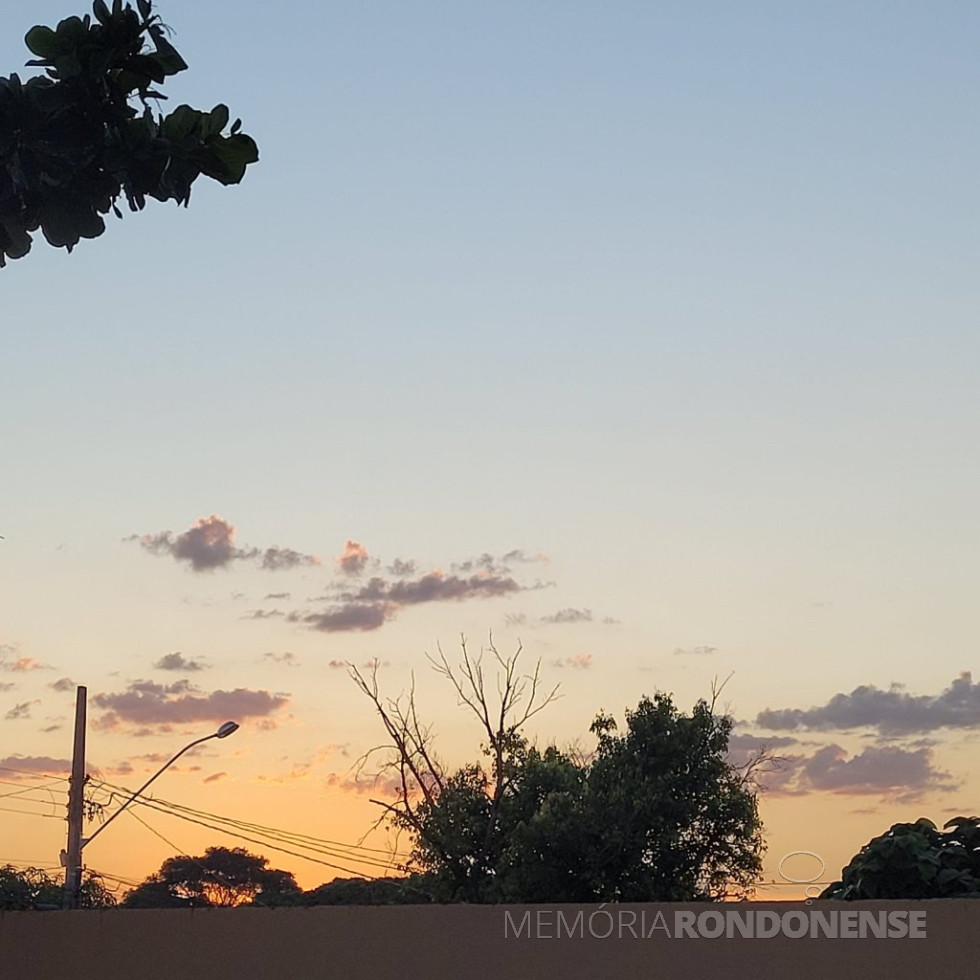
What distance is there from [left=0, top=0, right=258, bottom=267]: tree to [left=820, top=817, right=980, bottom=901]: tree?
13622mm

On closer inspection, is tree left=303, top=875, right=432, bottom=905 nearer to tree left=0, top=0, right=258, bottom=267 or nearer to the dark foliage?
the dark foliage

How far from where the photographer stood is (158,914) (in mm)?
15391

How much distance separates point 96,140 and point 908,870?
46.1 feet

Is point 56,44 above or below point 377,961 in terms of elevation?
above

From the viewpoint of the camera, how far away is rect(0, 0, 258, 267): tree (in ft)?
18.7

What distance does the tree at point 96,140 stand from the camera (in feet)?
18.7

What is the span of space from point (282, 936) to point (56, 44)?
11.1m

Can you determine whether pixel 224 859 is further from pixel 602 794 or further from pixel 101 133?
pixel 101 133

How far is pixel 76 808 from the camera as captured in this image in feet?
74.5

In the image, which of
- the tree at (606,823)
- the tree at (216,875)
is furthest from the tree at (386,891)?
the tree at (216,875)

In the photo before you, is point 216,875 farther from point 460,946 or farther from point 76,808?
point 460,946

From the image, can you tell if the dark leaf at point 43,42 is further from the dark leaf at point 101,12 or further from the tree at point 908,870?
the tree at point 908,870

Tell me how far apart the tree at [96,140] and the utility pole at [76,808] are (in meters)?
17.0

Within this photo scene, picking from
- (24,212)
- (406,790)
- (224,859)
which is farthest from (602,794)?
(224,859)
